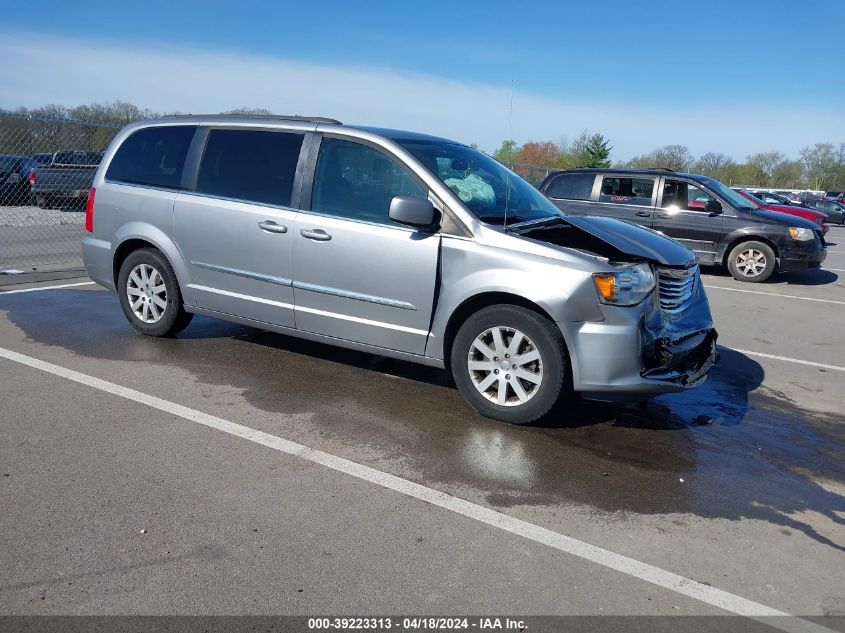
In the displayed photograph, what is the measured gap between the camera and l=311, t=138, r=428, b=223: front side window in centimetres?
525

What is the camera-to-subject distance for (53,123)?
13.7 metres

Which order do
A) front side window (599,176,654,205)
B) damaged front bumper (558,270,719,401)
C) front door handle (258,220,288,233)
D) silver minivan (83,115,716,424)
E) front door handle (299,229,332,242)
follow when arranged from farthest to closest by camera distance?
front side window (599,176,654,205) < front door handle (258,220,288,233) < front door handle (299,229,332,242) < silver minivan (83,115,716,424) < damaged front bumper (558,270,719,401)

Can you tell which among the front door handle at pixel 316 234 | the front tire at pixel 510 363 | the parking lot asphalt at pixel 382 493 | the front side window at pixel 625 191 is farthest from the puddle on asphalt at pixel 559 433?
the front side window at pixel 625 191

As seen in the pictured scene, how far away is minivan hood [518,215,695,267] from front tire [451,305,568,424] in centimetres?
56

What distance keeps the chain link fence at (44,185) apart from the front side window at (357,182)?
7.11 meters

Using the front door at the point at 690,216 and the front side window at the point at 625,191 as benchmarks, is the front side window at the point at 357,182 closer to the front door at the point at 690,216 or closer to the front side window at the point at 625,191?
the front side window at the point at 625,191

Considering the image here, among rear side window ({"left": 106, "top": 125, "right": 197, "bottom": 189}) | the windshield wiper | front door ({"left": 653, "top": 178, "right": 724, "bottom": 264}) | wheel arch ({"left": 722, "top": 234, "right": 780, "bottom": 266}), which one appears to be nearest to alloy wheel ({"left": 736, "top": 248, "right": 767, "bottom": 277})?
wheel arch ({"left": 722, "top": 234, "right": 780, "bottom": 266})

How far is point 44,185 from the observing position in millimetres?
18484

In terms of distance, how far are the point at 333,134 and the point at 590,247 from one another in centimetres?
213

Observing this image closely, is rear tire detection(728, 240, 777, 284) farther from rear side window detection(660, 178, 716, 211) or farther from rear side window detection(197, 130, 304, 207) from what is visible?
rear side window detection(197, 130, 304, 207)

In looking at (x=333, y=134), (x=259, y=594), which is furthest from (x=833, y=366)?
(x=259, y=594)

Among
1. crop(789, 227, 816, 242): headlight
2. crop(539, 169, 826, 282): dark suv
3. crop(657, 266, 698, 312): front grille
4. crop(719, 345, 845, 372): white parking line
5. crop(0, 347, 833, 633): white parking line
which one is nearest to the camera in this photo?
crop(0, 347, 833, 633): white parking line

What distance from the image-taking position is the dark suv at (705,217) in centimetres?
1245

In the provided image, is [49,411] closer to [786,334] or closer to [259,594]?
[259,594]
